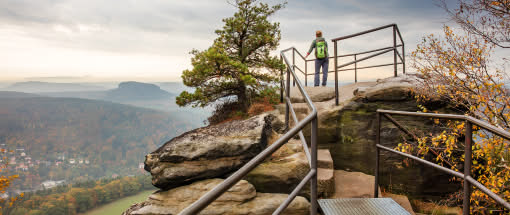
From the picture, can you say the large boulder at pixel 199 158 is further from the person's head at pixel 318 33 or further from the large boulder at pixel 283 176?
the person's head at pixel 318 33

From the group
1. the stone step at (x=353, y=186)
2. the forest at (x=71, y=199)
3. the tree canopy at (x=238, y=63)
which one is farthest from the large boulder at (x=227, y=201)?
the forest at (x=71, y=199)

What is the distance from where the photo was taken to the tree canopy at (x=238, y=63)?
608 cm

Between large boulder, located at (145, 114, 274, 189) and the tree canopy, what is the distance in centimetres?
212

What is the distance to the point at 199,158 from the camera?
3959mm

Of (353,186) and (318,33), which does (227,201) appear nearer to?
(353,186)

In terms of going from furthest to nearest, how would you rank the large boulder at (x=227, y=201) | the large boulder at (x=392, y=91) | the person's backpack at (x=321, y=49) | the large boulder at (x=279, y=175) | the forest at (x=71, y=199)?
the forest at (x=71, y=199) → the person's backpack at (x=321, y=49) → the large boulder at (x=392, y=91) → the large boulder at (x=279, y=175) → the large boulder at (x=227, y=201)

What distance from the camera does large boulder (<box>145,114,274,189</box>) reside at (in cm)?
389

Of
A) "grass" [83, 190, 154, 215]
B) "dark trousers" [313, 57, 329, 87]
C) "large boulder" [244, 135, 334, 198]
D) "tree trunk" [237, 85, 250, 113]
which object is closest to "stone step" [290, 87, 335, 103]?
"dark trousers" [313, 57, 329, 87]

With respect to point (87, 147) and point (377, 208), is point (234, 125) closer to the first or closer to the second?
point (377, 208)

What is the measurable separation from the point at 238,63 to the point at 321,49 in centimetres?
271

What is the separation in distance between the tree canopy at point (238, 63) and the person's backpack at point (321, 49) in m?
1.20

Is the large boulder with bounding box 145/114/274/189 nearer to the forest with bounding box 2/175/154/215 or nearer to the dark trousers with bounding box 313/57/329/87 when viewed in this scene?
the dark trousers with bounding box 313/57/329/87

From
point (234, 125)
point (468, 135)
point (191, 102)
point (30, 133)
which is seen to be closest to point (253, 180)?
point (234, 125)

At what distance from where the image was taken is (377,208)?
7.61ft
